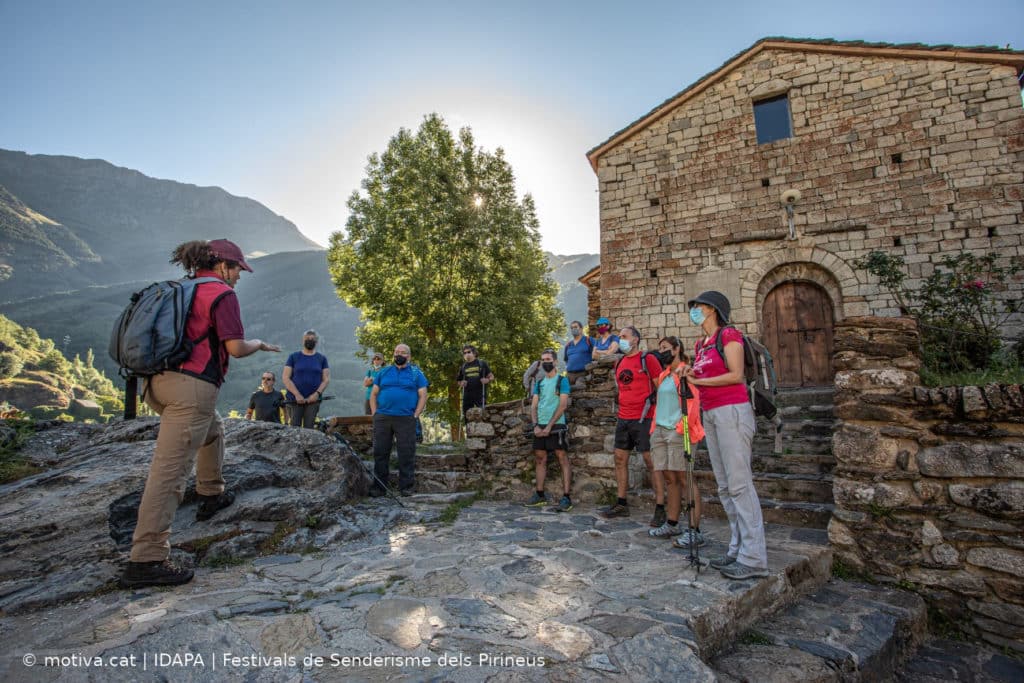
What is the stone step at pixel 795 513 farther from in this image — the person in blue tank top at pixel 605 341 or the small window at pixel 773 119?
the small window at pixel 773 119

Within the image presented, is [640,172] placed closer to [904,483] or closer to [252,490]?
[904,483]

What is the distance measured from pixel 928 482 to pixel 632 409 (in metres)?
2.33

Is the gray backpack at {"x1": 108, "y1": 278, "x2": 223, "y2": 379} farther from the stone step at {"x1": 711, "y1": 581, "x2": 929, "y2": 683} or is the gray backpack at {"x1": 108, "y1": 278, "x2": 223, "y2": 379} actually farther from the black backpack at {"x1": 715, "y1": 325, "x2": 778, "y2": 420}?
the black backpack at {"x1": 715, "y1": 325, "x2": 778, "y2": 420}

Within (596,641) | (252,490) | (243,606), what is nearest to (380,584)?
(243,606)

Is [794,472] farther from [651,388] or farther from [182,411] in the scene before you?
[182,411]

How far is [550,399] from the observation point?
5.45m

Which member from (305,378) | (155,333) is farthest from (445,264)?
(155,333)

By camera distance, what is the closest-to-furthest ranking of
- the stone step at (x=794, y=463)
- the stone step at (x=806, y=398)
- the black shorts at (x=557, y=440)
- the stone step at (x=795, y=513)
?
the stone step at (x=795, y=513) → the stone step at (x=794, y=463) → the black shorts at (x=557, y=440) → the stone step at (x=806, y=398)

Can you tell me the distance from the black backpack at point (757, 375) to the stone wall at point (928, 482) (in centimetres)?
108

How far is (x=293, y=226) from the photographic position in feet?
642

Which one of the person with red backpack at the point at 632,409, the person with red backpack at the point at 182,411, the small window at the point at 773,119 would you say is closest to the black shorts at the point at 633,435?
the person with red backpack at the point at 632,409

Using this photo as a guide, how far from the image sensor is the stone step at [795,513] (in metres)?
4.23

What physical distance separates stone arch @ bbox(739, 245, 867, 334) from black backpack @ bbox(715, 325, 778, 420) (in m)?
7.04

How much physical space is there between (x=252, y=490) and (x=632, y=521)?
3.59 metres
